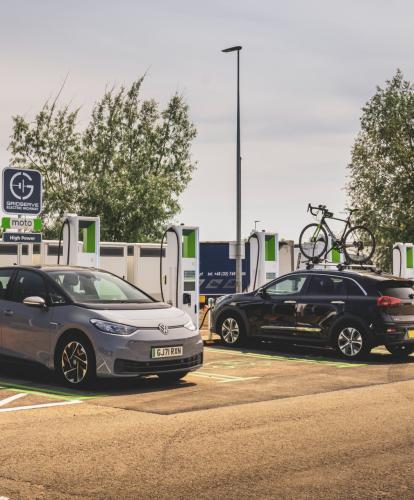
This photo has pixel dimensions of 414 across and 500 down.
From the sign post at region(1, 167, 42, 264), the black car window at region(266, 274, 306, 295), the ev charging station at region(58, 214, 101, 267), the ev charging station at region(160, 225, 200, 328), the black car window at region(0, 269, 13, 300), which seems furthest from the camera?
the ev charging station at region(160, 225, 200, 328)

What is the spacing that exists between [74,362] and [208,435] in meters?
3.25

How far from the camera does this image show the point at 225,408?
9.08 meters

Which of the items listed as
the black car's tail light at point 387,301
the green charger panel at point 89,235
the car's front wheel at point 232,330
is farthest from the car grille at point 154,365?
the green charger panel at point 89,235

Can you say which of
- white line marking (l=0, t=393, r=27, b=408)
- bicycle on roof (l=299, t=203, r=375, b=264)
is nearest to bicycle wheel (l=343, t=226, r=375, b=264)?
bicycle on roof (l=299, t=203, r=375, b=264)

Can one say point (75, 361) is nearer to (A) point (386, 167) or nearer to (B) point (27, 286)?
(B) point (27, 286)

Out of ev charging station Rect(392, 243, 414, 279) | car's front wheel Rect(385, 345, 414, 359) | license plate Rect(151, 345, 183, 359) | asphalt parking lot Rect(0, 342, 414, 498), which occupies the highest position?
ev charging station Rect(392, 243, 414, 279)

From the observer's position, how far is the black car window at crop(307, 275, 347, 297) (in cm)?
1495

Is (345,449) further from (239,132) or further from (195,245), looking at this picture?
(239,132)

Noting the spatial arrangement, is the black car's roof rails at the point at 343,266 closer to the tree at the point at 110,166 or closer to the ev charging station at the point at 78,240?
the ev charging station at the point at 78,240

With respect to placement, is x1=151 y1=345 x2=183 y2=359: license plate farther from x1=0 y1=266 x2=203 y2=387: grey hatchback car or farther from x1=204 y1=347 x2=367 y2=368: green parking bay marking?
x1=204 y1=347 x2=367 y2=368: green parking bay marking

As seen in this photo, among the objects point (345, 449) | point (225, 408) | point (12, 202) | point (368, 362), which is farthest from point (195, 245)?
point (345, 449)

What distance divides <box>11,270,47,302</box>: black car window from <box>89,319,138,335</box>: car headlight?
118cm

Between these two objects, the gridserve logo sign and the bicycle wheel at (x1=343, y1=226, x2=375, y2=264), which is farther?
the bicycle wheel at (x1=343, y1=226, x2=375, y2=264)

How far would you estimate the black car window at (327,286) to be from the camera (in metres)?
14.9
